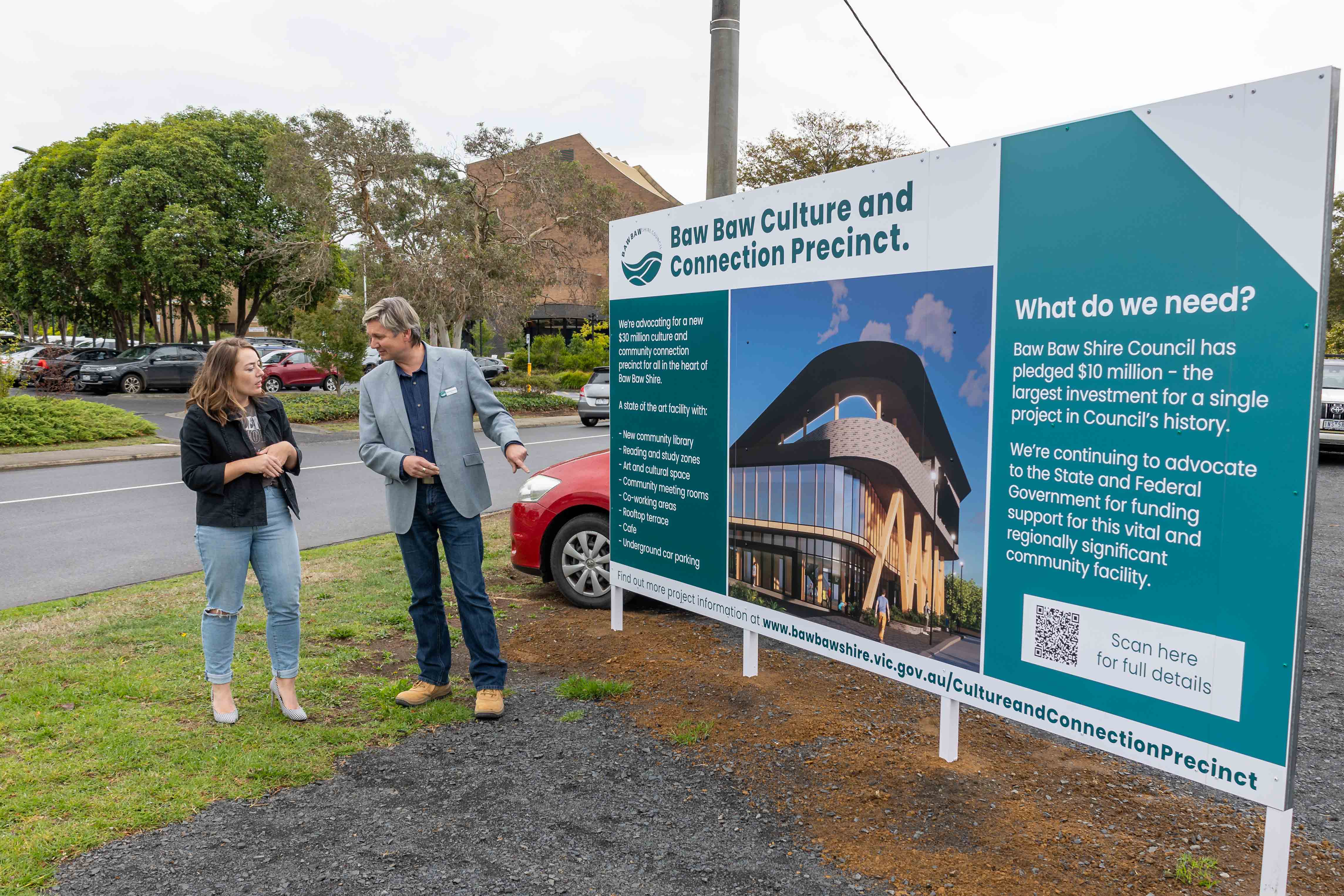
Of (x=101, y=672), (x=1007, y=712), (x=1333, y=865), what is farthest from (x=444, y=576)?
(x=1333, y=865)

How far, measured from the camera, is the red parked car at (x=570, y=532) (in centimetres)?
636

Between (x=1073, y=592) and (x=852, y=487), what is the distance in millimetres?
1145

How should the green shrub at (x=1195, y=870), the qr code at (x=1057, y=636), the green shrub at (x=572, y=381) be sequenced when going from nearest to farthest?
the green shrub at (x=1195, y=870), the qr code at (x=1057, y=636), the green shrub at (x=572, y=381)

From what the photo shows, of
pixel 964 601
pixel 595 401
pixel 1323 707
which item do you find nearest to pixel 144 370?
pixel 595 401

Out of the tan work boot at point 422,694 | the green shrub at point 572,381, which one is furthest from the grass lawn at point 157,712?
the green shrub at point 572,381

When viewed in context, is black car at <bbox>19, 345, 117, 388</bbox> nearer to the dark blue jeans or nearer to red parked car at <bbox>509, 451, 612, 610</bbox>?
red parked car at <bbox>509, 451, 612, 610</bbox>

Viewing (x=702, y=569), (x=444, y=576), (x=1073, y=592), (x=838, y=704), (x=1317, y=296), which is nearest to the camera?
(x=1317, y=296)

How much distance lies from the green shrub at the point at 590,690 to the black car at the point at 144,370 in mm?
29769

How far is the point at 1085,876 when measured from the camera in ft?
9.84

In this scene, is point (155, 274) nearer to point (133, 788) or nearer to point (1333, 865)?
point (133, 788)

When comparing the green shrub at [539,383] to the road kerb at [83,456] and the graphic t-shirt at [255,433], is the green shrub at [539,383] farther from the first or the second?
the graphic t-shirt at [255,433]

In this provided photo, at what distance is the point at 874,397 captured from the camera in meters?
3.96

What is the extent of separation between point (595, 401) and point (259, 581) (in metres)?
20.4

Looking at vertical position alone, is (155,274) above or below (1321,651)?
above
